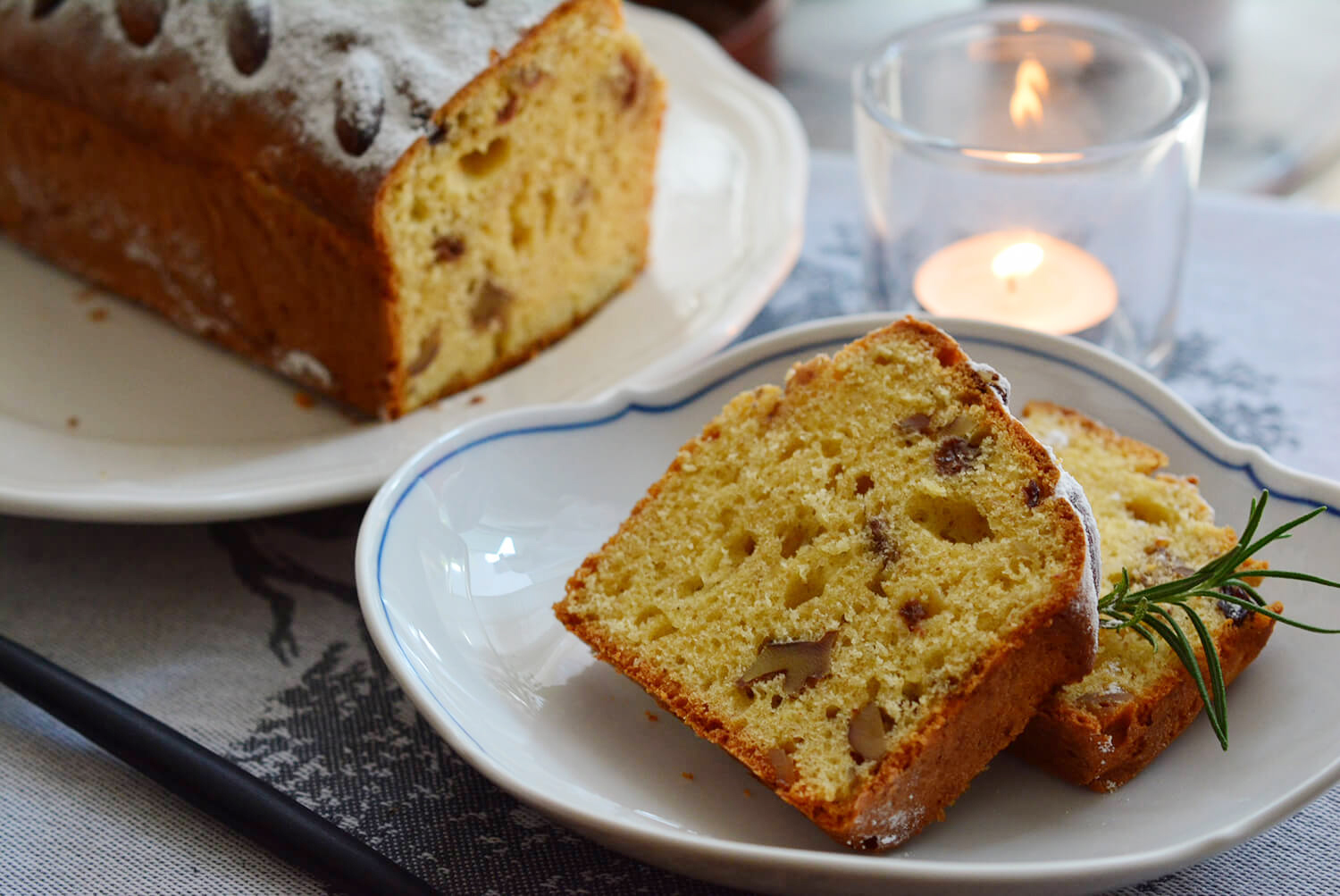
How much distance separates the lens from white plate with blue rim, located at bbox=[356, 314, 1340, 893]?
120 centimetres

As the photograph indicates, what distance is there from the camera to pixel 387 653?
4.50 ft

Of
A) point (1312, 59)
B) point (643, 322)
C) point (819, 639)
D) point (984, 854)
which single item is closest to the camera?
point (984, 854)

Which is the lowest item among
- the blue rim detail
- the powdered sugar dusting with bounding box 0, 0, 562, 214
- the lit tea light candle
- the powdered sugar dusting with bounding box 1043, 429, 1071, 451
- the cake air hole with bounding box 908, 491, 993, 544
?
the lit tea light candle

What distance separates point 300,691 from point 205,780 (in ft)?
0.81

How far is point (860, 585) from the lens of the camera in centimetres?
138

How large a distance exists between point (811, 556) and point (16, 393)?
1.48m

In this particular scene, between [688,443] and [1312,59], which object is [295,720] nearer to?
[688,443]

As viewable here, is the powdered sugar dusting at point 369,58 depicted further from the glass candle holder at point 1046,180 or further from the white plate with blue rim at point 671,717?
the glass candle holder at point 1046,180

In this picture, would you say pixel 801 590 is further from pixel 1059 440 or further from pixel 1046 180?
pixel 1046 180

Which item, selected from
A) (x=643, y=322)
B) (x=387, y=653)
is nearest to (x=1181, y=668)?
(x=387, y=653)

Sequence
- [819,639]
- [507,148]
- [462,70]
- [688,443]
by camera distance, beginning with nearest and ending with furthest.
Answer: [819,639]
[688,443]
[462,70]
[507,148]

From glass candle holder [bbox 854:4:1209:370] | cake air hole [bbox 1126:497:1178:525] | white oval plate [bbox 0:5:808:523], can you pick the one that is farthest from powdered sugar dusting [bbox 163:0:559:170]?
cake air hole [bbox 1126:497:1178:525]

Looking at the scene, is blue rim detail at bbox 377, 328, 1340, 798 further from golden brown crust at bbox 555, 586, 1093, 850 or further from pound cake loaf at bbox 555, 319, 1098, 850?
golden brown crust at bbox 555, 586, 1093, 850

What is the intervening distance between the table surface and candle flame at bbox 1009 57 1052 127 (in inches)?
17.4
